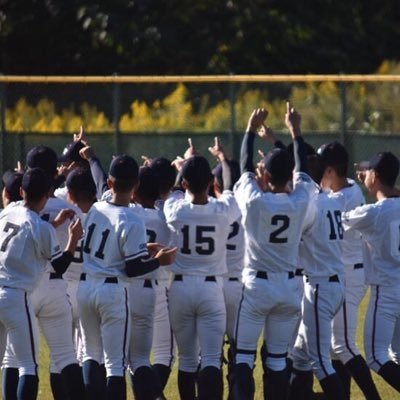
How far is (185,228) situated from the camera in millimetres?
9930

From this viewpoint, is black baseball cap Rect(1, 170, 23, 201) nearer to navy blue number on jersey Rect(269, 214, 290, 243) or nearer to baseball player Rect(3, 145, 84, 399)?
baseball player Rect(3, 145, 84, 399)

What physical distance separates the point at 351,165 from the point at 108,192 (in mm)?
7395

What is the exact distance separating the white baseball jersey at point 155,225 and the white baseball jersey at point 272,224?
0.73m

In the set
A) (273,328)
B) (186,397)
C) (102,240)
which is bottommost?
(186,397)

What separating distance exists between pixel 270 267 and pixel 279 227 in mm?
297

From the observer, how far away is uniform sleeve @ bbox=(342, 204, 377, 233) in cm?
1016

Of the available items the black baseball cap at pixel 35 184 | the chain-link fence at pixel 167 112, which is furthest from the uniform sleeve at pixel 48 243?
the chain-link fence at pixel 167 112

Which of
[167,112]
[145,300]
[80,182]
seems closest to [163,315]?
[145,300]

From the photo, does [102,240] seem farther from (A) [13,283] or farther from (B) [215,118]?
(B) [215,118]

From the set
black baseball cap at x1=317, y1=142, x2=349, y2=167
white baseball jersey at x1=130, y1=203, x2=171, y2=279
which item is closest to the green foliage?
black baseball cap at x1=317, y1=142, x2=349, y2=167

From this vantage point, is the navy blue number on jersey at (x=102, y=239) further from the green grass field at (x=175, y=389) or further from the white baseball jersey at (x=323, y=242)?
the green grass field at (x=175, y=389)

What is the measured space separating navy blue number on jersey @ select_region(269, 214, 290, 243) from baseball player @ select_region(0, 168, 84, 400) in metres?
1.38
